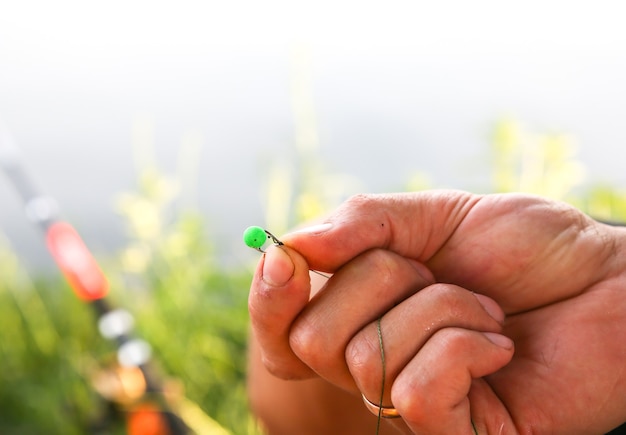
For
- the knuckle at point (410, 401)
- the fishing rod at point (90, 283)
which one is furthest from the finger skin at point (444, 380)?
the fishing rod at point (90, 283)

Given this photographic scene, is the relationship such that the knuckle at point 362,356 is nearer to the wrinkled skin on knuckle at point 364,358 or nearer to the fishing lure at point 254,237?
the wrinkled skin on knuckle at point 364,358

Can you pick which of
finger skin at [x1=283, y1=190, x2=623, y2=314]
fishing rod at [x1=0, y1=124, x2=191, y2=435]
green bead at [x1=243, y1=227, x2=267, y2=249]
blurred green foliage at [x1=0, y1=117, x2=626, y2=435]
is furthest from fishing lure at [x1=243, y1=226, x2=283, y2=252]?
fishing rod at [x1=0, y1=124, x2=191, y2=435]

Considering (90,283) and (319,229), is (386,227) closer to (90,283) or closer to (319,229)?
(319,229)

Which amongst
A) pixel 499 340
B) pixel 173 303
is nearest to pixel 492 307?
pixel 499 340

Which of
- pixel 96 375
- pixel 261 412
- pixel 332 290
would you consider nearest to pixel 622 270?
pixel 332 290

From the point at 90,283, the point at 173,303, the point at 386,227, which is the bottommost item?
the point at 173,303

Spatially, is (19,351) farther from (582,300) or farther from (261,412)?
(582,300)

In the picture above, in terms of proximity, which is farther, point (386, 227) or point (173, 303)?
point (173, 303)
